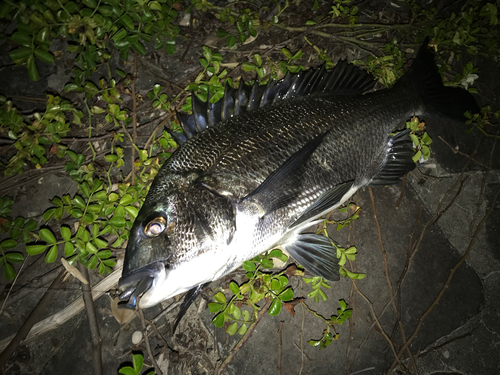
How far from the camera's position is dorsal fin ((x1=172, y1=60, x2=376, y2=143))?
2.08 meters

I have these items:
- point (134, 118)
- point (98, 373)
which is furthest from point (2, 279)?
point (134, 118)

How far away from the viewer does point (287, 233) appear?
2068 millimetres

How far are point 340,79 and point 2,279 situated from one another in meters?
3.44

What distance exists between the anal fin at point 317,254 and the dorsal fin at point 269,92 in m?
1.10

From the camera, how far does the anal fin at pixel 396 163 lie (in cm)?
237

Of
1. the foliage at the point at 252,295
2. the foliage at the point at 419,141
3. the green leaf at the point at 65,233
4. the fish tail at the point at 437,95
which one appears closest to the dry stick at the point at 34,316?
the green leaf at the point at 65,233

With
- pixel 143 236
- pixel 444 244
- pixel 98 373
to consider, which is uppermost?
pixel 143 236

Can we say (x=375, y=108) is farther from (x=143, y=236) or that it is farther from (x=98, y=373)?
(x=98, y=373)

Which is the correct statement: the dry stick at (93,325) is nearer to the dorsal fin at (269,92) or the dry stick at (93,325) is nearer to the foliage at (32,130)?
the foliage at (32,130)

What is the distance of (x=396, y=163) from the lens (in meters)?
2.37

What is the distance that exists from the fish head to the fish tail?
2.08 metres

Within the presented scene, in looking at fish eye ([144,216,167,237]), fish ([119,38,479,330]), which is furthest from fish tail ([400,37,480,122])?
fish eye ([144,216,167,237])

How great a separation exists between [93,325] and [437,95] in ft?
11.7

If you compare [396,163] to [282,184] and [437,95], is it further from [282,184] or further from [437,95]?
[282,184]
